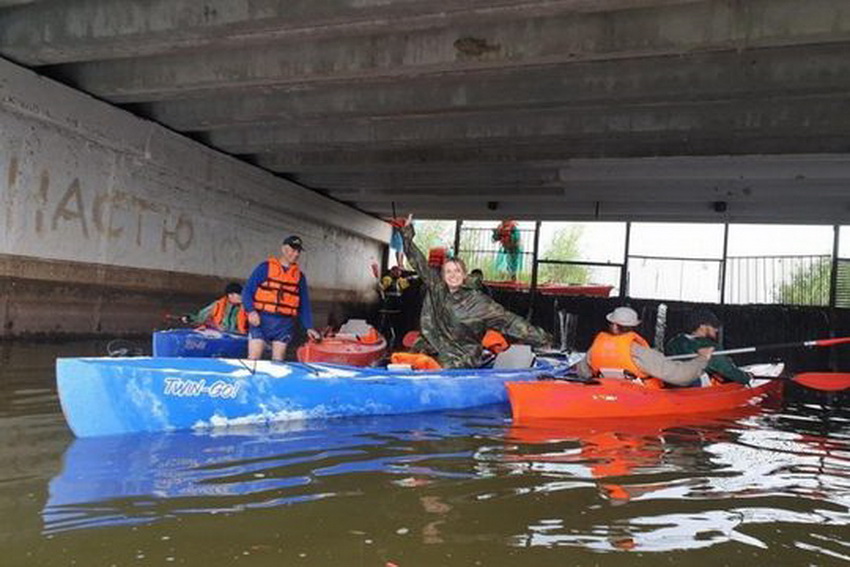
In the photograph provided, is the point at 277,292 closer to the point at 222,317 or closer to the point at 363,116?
the point at 222,317

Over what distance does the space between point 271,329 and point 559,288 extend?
44.2 feet

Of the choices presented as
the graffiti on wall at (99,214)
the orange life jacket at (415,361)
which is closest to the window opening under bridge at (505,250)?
the graffiti on wall at (99,214)

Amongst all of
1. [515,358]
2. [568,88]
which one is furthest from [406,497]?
[568,88]

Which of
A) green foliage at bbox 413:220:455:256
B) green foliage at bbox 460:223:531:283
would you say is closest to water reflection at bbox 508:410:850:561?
green foliage at bbox 460:223:531:283

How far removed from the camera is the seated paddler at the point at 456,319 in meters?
6.58

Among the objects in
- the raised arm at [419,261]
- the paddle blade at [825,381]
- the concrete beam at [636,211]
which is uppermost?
the concrete beam at [636,211]

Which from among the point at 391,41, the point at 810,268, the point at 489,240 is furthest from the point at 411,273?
the point at 391,41

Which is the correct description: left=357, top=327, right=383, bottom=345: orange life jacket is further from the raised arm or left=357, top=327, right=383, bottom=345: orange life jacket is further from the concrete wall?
the concrete wall

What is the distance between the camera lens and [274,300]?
23.9ft

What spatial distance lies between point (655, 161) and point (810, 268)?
6.31m

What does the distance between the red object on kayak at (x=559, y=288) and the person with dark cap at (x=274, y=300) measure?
11.7 metres

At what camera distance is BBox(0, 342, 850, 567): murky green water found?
2.87 metres

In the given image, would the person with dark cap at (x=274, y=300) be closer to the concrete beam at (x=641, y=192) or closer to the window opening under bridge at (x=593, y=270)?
the concrete beam at (x=641, y=192)

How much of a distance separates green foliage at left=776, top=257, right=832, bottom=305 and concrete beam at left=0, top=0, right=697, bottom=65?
12174mm
